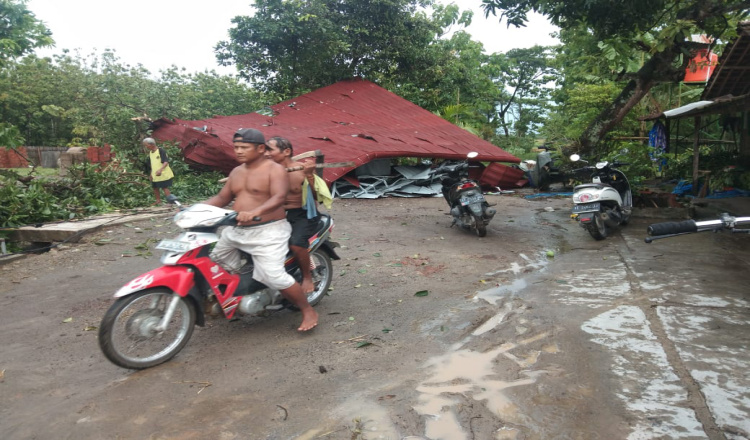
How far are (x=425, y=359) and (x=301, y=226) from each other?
4.79ft

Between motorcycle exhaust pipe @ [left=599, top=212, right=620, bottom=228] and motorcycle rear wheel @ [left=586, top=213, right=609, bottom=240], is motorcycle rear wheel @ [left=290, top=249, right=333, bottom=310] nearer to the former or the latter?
motorcycle rear wheel @ [left=586, top=213, right=609, bottom=240]

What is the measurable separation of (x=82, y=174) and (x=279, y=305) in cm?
808

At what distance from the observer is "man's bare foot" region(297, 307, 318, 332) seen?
402 centimetres

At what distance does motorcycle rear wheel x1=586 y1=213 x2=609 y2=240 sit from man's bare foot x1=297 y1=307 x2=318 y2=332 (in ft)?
16.5

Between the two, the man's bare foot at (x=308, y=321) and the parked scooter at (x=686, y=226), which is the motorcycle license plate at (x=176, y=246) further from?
the parked scooter at (x=686, y=226)

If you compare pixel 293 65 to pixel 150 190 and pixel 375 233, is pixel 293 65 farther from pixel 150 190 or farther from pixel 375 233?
pixel 375 233

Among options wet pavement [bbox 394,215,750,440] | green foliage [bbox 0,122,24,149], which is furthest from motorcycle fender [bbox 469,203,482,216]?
green foliage [bbox 0,122,24,149]

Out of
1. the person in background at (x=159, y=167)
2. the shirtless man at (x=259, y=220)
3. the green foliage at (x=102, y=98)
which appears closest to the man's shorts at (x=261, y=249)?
the shirtless man at (x=259, y=220)

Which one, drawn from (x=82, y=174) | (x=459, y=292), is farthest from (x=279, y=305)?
(x=82, y=174)

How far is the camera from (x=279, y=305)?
420 centimetres

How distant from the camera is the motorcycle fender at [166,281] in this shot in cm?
323

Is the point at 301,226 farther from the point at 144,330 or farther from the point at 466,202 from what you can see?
the point at 466,202

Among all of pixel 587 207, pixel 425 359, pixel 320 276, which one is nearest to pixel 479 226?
pixel 587 207

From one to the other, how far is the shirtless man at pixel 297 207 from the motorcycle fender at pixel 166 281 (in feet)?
2.94
